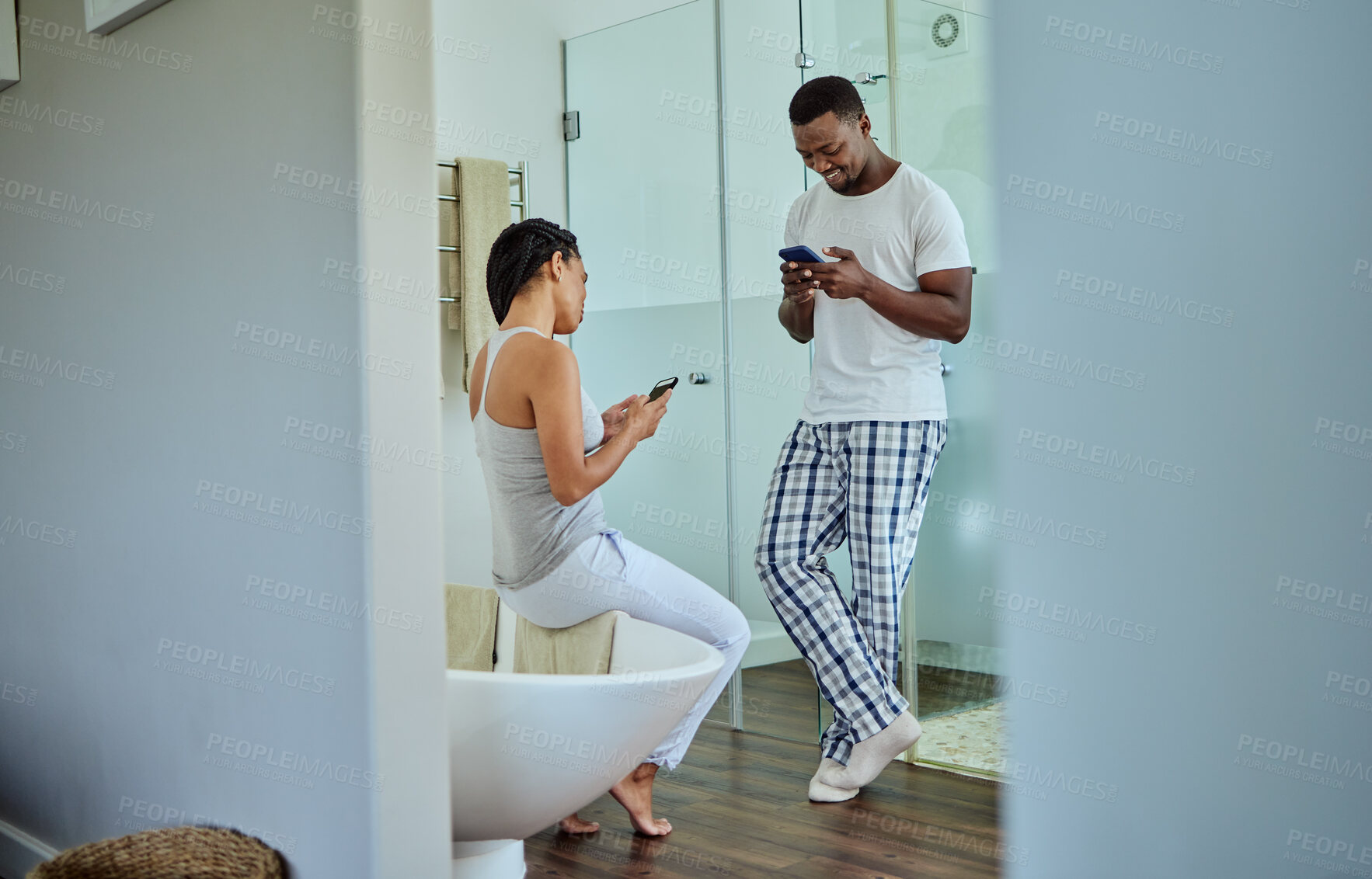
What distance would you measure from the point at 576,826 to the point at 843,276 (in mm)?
1201

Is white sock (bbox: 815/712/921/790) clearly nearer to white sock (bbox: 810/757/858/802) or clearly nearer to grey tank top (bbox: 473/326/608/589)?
white sock (bbox: 810/757/858/802)

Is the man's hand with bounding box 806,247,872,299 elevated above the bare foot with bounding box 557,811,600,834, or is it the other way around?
the man's hand with bounding box 806,247,872,299

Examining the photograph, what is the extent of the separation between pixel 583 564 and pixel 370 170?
92 centimetres

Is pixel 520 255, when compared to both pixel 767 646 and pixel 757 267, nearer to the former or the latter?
pixel 757 267

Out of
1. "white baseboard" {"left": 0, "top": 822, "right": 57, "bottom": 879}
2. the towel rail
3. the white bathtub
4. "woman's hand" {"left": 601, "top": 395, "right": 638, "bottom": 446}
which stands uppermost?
the towel rail

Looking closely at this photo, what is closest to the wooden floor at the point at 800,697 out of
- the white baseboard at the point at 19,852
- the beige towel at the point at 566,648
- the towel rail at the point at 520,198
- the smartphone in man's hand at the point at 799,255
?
the beige towel at the point at 566,648

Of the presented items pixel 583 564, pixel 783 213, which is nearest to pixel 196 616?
pixel 583 564

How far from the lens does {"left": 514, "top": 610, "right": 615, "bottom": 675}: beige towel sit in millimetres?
2037

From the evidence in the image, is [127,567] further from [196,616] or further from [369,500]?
[369,500]

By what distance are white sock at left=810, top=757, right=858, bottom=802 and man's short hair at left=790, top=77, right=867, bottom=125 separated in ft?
4.47

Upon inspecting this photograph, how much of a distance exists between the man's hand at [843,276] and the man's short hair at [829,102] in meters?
0.33

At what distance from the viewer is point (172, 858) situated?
60.1 inches

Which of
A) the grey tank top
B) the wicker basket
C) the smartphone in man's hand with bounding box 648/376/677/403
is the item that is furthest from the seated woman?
the wicker basket

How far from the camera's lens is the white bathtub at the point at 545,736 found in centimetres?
161
